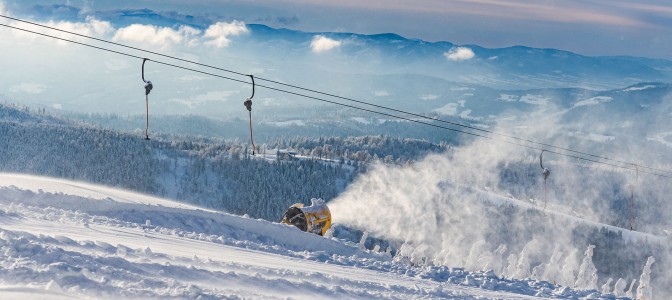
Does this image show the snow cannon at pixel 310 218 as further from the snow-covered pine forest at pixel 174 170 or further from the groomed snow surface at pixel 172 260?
the snow-covered pine forest at pixel 174 170

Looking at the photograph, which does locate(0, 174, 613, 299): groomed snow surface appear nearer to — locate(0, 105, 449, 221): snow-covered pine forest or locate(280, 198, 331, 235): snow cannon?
locate(280, 198, 331, 235): snow cannon

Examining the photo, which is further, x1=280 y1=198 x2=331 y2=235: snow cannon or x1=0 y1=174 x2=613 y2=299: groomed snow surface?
x1=280 y1=198 x2=331 y2=235: snow cannon

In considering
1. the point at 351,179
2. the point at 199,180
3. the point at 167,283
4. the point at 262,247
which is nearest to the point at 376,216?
the point at 351,179

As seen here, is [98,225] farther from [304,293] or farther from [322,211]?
[322,211]

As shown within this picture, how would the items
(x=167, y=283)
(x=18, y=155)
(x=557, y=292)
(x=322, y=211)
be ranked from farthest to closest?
(x=18, y=155) < (x=322, y=211) < (x=557, y=292) < (x=167, y=283)

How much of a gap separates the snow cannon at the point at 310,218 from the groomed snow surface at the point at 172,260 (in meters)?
7.75

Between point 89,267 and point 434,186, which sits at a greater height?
point 434,186

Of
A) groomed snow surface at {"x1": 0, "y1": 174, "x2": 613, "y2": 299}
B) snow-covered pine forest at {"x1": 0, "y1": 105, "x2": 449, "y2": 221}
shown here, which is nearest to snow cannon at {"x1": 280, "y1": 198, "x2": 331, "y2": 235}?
groomed snow surface at {"x1": 0, "y1": 174, "x2": 613, "y2": 299}

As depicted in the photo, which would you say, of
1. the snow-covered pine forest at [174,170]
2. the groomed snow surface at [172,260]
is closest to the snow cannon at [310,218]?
the groomed snow surface at [172,260]

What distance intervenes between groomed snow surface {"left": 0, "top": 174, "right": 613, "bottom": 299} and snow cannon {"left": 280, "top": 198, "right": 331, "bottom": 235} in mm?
7753

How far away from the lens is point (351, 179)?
18838cm

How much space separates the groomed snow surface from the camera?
11828mm

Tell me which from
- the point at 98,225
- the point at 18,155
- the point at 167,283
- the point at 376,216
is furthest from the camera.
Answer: the point at 18,155

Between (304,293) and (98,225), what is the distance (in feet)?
26.4
